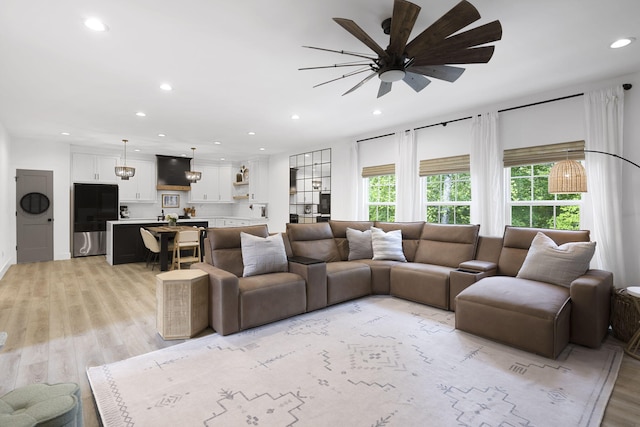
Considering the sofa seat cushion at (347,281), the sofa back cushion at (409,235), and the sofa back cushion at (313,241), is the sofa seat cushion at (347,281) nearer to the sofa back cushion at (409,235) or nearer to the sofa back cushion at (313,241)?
the sofa back cushion at (313,241)

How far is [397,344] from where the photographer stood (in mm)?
2797

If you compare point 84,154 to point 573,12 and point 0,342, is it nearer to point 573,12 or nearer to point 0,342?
point 0,342

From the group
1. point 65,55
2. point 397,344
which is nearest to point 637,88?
point 397,344

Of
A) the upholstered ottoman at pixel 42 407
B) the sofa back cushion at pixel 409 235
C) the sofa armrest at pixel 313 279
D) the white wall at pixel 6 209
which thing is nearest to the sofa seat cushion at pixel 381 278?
the sofa back cushion at pixel 409 235

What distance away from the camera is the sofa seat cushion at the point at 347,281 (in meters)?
3.82

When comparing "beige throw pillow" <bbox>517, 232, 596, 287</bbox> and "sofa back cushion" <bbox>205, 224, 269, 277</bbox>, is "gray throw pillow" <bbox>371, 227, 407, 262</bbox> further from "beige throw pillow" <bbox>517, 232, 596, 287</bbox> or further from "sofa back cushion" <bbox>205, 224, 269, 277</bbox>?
"sofa back cushion" <bbox>205, 224, 269, 277</bbox>

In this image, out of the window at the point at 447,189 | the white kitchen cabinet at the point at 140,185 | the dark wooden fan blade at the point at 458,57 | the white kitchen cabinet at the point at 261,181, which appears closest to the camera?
the dark wooden fan blade at the point at 458,57

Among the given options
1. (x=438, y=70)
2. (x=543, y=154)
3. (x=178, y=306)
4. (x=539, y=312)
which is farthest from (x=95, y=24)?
(x=543, y=154)

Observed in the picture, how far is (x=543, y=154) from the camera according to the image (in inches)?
156

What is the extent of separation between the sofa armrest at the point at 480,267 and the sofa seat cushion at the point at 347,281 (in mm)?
1185

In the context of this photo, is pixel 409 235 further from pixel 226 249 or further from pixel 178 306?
pixel 178 306

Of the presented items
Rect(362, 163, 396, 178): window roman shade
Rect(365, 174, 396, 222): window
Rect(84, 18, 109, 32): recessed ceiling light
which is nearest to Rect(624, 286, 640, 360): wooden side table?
Rect(365, 174, 396, 222): window

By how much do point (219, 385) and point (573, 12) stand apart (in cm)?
367

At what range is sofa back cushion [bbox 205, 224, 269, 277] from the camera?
348 cm
